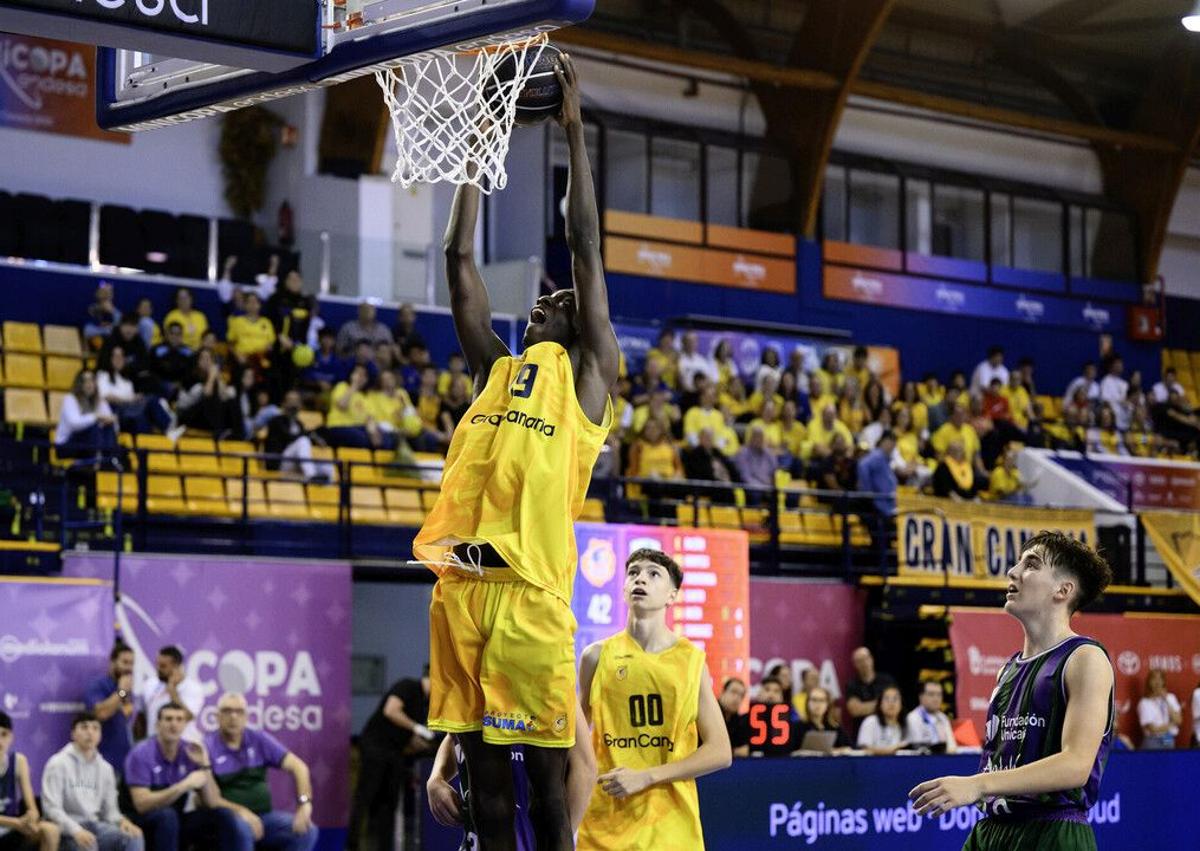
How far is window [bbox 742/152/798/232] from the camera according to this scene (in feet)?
87.3

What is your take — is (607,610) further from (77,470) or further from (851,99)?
(851,99)

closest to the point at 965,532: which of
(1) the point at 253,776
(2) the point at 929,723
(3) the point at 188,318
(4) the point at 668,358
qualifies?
(4) the point at 668,358

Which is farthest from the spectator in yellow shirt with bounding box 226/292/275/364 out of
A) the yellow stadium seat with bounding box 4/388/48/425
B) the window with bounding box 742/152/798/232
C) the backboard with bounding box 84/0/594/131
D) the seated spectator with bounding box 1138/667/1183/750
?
the backboard with bounding box 84/0/594/131

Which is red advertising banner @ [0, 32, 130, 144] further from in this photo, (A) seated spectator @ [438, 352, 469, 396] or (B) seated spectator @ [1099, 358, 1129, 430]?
(B) seated spectator @ [1099, 358, 1129, 430]

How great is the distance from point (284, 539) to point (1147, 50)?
19.5 meters

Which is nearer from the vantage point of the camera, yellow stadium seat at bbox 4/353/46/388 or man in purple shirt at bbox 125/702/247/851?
man in purple shirt at bbox 125/702/247/851

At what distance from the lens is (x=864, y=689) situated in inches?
609

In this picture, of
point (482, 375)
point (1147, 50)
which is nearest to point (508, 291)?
point (1147, 50)

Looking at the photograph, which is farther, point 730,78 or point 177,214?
point 730,78

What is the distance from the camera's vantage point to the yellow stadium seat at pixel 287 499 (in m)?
16.1

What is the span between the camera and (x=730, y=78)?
1056 inches

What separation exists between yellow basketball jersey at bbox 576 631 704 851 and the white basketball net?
7.36 ft

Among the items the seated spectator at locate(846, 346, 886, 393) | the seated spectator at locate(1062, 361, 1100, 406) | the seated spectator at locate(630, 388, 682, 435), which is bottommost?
the seated spectator at locate(630, 388, 682, 435)

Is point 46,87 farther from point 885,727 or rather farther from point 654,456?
point 885,727
